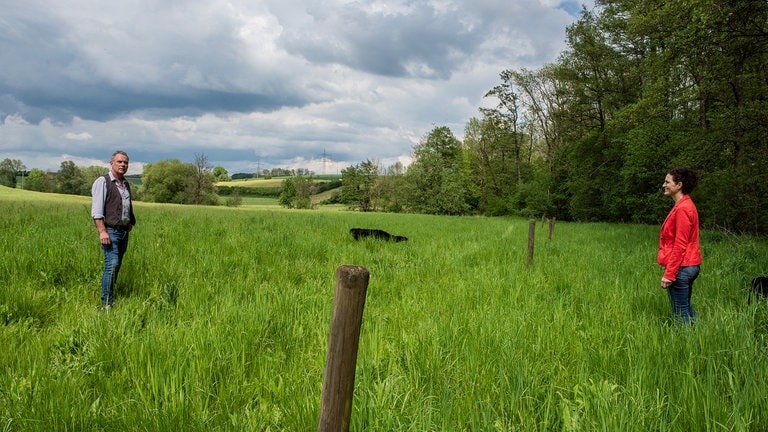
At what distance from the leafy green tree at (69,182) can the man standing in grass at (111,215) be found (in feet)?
305

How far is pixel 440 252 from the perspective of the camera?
1066 centimetres

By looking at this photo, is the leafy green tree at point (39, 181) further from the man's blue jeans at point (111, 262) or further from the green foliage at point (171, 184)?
the man's blue jeans at point (111, 262)

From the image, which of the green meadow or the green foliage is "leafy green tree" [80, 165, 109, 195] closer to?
the green foliage

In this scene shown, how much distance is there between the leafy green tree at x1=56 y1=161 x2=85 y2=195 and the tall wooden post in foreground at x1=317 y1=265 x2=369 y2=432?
98249 millimetres

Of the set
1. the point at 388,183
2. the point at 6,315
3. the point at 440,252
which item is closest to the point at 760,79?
the point at 440,252

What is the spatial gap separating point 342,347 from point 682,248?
4574mm

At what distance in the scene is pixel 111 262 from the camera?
5.27 meters

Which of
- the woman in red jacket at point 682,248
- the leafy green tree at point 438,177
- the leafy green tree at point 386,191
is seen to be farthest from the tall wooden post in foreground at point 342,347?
the leafy green tree at point 386,191

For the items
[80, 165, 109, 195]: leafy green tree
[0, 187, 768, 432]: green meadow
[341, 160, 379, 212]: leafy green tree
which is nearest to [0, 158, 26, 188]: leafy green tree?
[80, 165, 109, 195]: leafy green tree

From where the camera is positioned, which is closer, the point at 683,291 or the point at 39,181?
the point at 683,291

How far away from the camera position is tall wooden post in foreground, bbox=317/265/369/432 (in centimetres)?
141

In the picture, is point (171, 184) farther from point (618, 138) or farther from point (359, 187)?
point (618, 138)

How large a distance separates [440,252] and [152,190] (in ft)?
285

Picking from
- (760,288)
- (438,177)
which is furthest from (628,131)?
(438,177)
